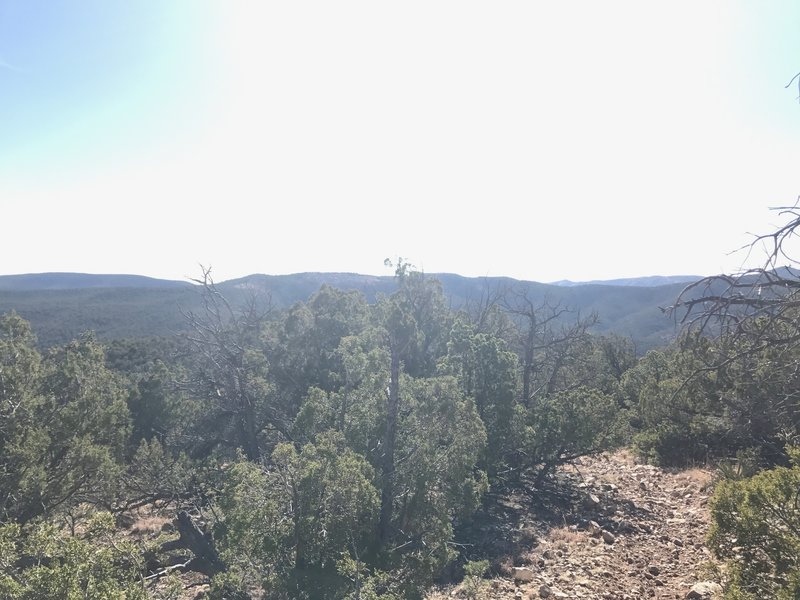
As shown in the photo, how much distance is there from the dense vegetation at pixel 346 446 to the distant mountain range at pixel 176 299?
3.06 m

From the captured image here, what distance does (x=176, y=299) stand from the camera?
56.4 meters

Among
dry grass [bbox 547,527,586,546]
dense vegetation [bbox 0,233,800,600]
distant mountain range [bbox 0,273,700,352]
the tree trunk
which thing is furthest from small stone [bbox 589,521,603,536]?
distant mountain range [bbox 0,273,700,352]

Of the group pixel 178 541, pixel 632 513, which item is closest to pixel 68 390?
pixel 178 541

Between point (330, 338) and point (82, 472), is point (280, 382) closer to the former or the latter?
point (330, 338)

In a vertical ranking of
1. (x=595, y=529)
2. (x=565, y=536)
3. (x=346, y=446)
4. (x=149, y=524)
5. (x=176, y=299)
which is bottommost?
(x=149, y=524)

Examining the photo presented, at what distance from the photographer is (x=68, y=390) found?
11.7 metres

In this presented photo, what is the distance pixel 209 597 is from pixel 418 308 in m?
9.68

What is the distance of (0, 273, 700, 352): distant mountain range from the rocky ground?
24.8 feet

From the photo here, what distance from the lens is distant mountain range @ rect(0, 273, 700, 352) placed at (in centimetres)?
4613

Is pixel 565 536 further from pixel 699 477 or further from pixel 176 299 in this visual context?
pixel 176 299

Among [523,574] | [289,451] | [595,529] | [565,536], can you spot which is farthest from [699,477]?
[289,451]

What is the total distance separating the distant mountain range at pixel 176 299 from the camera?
151 ft

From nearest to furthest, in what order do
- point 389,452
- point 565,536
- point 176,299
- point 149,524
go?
1. point 389,452
2. point 565,536
3. point 149,524
4. point 176,299

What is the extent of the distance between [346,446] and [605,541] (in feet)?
18.6
